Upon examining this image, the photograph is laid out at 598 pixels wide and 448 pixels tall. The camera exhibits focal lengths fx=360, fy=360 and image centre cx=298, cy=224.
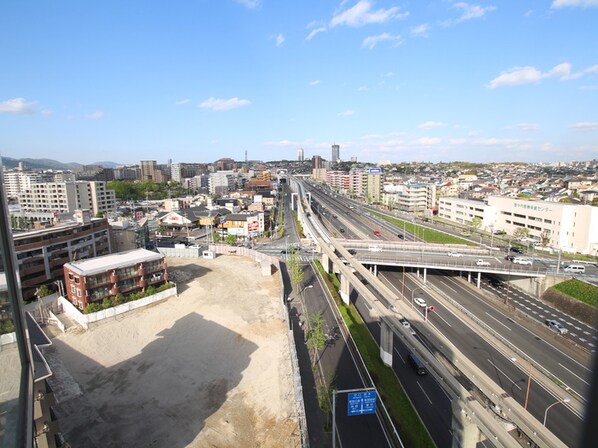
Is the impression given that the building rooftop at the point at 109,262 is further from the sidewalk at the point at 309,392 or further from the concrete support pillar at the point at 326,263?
the concrete support pillar at the point at 326,263

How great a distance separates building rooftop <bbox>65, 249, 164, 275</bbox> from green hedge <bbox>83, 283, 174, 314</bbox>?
155 cm

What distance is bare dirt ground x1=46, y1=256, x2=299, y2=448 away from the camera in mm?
10867

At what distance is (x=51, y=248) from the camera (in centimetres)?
2164

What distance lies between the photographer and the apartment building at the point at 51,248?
20047mm

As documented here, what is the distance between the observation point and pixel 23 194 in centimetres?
4822

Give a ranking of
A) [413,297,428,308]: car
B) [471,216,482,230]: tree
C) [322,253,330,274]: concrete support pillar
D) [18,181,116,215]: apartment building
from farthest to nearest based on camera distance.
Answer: [18,181,116,215]: apartment building < [471,216,482,230]: tree < [322,253,330,274]: concrete support pillar < [413,297,428,308]: car

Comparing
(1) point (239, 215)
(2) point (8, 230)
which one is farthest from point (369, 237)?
(2) point (8, 230)

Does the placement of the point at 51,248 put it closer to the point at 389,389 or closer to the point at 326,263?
the point at 326,263

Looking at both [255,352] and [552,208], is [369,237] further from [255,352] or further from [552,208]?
[255,352]

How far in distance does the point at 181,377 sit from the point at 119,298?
7637mm

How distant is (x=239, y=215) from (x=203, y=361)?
2520 cm

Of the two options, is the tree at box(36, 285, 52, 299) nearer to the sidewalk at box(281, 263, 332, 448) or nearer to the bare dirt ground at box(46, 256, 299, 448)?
the bare dirt ground at box(46, 256, 299, 448)

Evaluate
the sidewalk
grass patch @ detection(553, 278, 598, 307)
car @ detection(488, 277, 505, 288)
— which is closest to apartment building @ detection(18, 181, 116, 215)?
the sidewalk

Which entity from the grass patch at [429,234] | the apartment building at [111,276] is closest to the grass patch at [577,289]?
the grass patch at [429,234]
